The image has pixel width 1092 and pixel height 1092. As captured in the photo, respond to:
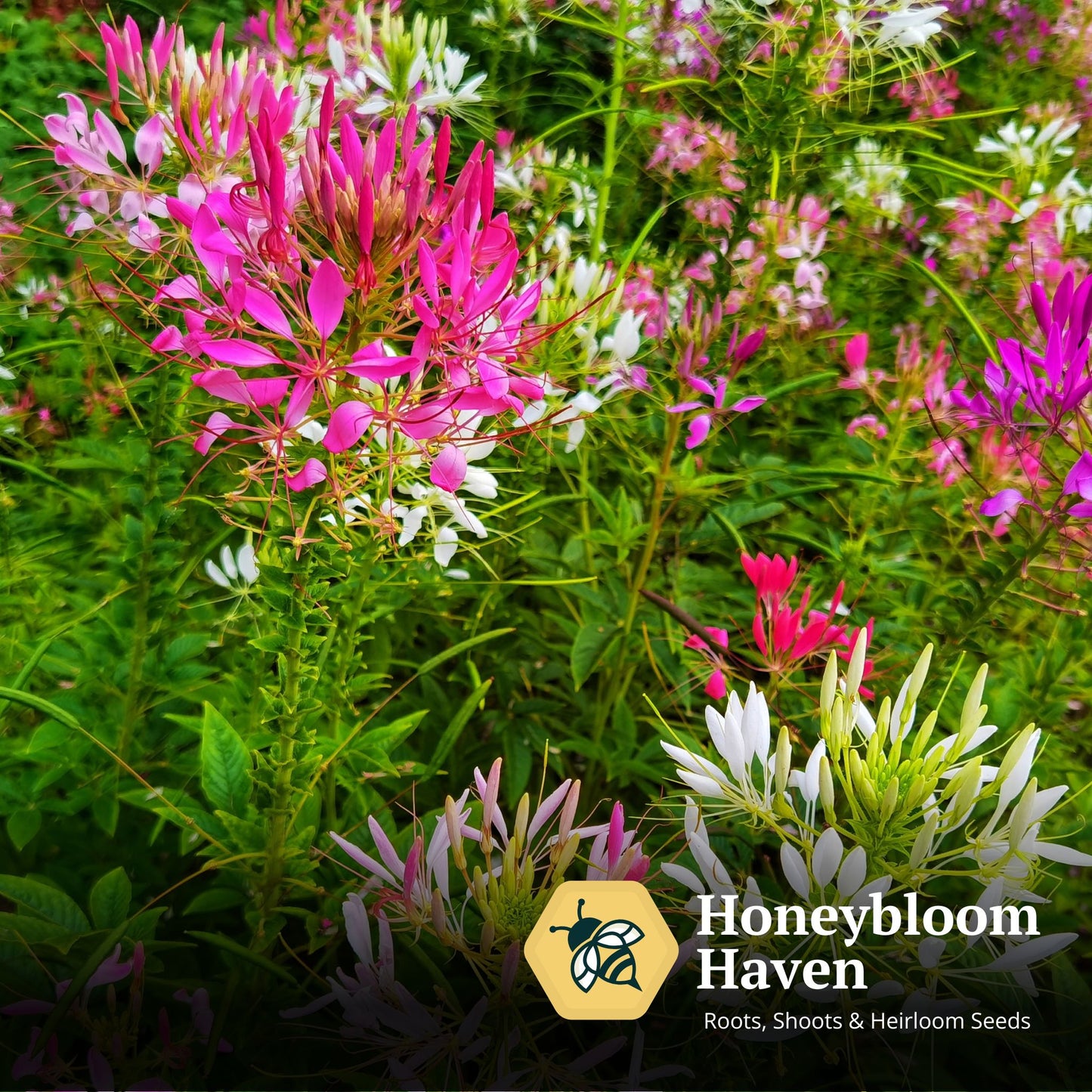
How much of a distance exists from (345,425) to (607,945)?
454mm

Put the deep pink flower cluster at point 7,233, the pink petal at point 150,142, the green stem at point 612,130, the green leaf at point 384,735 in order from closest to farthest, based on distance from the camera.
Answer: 1. the pink petal at point 150,142
2. the green leaf at point 384,735
3. the green stem at point 612,130
4. the deep pink flower cluster at point 7,233

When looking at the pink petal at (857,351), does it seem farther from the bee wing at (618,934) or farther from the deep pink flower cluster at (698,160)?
the bee wing at (618,934)

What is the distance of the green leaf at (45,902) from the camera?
0.82 meters

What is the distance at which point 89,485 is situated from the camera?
1.72 meters

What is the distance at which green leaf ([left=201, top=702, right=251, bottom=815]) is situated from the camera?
850mm

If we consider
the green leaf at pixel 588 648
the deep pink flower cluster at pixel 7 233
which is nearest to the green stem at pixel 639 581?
the green leaf at pixel 588 648

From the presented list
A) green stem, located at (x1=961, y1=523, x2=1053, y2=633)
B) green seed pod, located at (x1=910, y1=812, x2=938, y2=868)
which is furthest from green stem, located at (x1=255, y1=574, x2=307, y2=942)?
green stem, located at (x1=961, y1=523, x2=1053, y2=633)

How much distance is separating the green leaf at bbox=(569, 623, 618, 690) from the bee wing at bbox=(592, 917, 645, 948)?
0.50m

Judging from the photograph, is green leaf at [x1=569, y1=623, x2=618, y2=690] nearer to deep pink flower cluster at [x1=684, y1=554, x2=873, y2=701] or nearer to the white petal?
deep pink flower cluster at [x1=684, y1=554, x2=873, y2=701]

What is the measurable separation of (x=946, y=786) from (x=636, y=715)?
0.85 m

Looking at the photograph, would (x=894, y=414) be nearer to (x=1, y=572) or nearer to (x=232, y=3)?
(x=1, y=572)

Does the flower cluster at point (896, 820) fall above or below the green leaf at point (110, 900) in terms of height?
above

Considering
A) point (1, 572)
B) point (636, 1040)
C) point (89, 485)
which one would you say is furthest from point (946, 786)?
point (89, 485)

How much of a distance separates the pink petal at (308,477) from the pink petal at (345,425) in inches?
1.7
